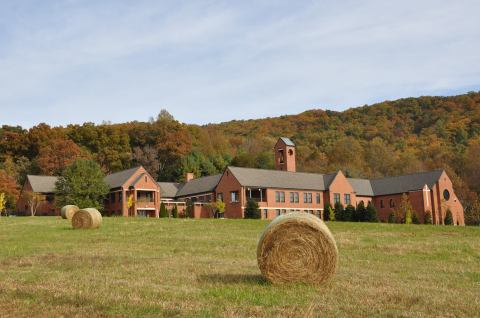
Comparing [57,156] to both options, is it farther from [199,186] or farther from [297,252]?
[297,252]

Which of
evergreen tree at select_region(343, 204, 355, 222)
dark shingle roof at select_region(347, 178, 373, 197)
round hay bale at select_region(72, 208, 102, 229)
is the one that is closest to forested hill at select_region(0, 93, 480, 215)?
dark shingle roof at select_region(347, 178, 373, 197)

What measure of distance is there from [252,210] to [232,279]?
49583mm

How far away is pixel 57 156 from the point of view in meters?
88.6

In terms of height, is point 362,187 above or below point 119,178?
below

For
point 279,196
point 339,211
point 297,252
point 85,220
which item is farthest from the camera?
point 279,196

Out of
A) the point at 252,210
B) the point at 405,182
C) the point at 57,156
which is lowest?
the point at 252,210

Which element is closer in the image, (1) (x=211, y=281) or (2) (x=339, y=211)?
(1) (x=211, y=281)

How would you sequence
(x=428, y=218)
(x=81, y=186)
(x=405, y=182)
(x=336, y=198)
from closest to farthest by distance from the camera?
(x=81, y=186) → (x=428, y=218) → (x=336, y=198) → (x=405, y=182)

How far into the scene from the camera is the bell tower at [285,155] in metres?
78.6

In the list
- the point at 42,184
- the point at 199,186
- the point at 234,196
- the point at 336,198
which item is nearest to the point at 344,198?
the point at 336,198

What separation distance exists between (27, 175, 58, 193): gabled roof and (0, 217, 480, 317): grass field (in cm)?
4331

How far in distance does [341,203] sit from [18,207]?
40.8 meters

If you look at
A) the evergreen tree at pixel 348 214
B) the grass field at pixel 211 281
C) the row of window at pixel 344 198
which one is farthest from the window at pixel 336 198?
the grass field at pixel 211 281

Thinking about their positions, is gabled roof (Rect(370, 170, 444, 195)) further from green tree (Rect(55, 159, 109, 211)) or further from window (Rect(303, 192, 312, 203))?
green tree (Rect(55, 159, 109, 211))
